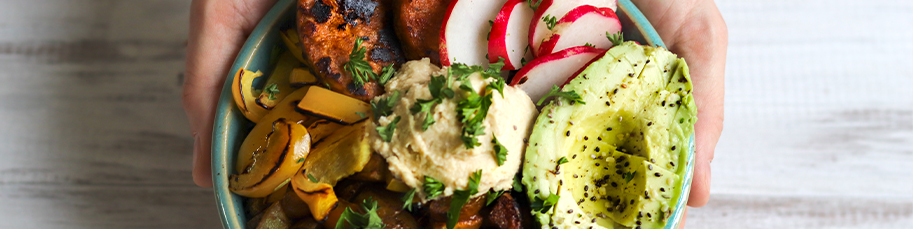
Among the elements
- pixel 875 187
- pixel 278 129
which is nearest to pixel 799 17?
pixel 875 187

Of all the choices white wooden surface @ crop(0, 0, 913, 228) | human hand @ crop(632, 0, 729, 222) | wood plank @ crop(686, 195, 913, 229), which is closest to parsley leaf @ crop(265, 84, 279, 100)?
white wooden surface @ crop(0, 0, 913, 228)

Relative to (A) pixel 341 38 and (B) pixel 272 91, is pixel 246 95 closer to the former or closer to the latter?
(B) pixel 272 91

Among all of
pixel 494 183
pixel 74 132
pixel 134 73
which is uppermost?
pixel 494 183

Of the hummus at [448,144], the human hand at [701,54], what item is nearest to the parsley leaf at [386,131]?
the hummus at [448,144]

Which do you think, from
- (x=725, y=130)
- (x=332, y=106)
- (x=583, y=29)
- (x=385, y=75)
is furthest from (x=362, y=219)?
(x=725, y=130)

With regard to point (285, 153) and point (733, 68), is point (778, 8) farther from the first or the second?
point (285, 153)

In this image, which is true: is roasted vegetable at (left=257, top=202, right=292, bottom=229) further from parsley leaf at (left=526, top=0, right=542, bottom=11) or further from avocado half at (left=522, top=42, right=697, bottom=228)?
parsley leaf at (left=526, top=0, right=542, bottom=11)

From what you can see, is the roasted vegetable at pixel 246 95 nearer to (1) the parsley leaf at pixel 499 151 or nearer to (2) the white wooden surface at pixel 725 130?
(1) the parsley leaf at pixel 499 151
